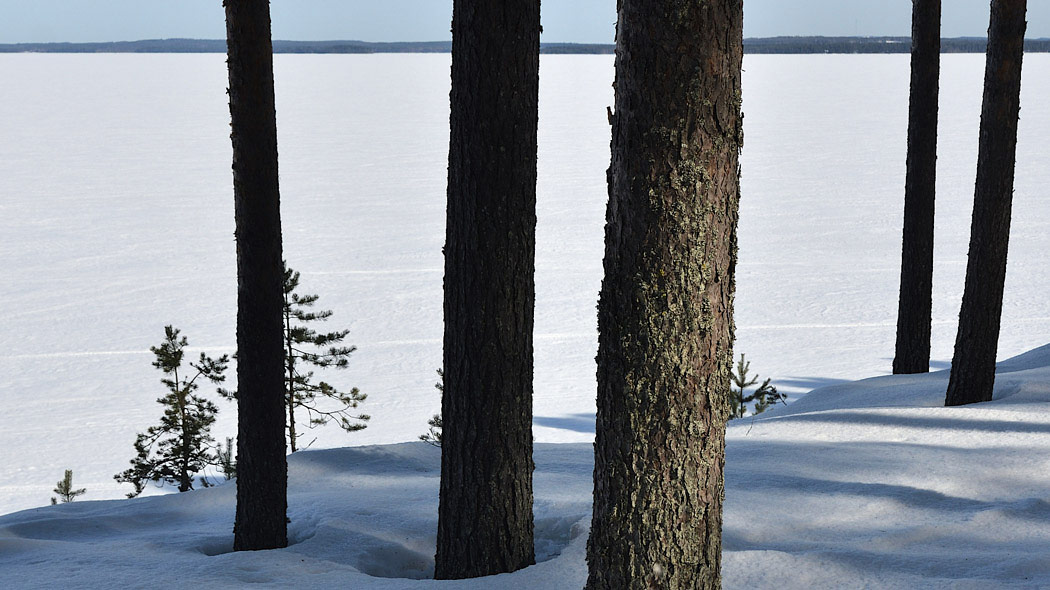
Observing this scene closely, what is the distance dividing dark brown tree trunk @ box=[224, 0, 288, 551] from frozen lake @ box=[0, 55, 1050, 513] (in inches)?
269

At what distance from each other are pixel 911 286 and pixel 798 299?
1075 centimetres

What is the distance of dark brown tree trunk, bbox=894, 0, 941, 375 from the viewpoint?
9.63 meters

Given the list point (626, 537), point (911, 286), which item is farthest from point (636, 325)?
point (911, 286)

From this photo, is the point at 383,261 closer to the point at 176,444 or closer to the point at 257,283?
the point at 176,444

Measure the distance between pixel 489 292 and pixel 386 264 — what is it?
1910 centimetres

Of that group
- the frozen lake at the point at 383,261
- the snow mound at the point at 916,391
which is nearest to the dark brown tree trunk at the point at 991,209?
the snow mound at the point at 916,391

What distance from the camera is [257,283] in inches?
224

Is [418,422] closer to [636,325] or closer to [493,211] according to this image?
[493,211]

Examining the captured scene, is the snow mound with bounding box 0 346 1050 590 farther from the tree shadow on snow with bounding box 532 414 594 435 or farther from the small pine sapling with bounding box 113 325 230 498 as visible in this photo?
the tree shadow on snow with bounding box 532 414 594 435

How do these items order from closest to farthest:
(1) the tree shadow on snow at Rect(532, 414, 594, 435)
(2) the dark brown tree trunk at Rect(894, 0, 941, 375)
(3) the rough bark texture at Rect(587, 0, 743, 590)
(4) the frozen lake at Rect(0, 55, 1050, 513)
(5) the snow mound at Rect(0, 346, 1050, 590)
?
1. (3) the rough bark texture at Rect(587, 0, 743, 590)
2. (5) the snow mound at Rect(0, 346, 1050, 590)
3. (2) the dark brown tree trunk at Rect(894, 0, 941, 375)
4. (1) the tree shadow on snow at Rect(532, 414, 594, 435)
5. (4) the frozen lake at Rect(0, 55, 1050, 513)

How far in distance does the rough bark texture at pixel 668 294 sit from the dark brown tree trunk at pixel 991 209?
550 centimetres

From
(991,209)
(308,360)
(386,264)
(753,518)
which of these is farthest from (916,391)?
(386,264)

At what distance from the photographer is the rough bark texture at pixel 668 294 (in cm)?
296

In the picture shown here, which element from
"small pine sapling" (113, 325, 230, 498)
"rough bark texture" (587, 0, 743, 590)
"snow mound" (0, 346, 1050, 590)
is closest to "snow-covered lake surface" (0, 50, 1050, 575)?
"snow mound" (0, 346, 1050, 590)
